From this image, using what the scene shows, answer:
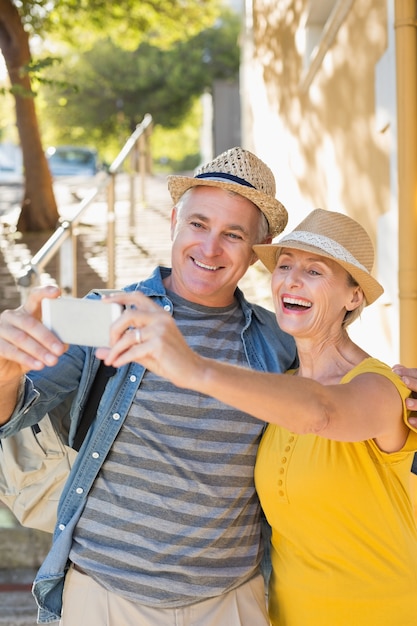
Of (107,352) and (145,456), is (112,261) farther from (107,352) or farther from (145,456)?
(107,352)

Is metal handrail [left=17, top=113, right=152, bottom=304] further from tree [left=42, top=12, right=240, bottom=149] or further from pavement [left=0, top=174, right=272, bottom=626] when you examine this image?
tree [left=42, top=12, right=240, bottom=149]

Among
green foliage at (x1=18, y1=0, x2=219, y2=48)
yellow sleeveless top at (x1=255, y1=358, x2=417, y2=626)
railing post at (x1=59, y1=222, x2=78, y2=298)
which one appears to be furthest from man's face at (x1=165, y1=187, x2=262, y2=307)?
green foliage at (x1=18, y1=0, x2=219, y2=48)

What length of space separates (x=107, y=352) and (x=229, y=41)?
1201 inches

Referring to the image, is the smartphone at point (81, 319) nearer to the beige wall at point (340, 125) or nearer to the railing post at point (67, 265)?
the beige wall at point (340, 125)

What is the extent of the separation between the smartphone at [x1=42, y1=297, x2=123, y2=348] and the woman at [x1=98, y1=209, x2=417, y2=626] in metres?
0.54

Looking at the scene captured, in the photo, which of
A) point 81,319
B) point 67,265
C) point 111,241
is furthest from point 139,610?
point 111,241

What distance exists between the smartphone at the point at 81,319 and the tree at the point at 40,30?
5.69 metres

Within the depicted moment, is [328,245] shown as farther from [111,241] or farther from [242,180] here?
[111,241]

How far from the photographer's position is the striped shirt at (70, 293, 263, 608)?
2.34 m

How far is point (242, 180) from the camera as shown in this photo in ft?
8.48

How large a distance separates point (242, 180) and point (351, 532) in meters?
1.04

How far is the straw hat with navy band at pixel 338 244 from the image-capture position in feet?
7.71

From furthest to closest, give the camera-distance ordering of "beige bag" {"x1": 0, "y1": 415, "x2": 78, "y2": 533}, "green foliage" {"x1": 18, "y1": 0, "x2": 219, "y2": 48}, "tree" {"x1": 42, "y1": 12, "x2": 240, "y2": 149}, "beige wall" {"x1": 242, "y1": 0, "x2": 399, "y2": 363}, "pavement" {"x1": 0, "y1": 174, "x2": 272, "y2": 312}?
"tree" {"x1": 42, "y1": 12, "x2": 240, "y2": 149}
"green foliage" {"x1": 18, "y1": 0, "x2": 219, "y2": 48}
"pavement" {"x1": 0, "y1": 174, "x2": 272, "y2": 312}
"beige wall" {"x1": 242, "y1": 0, "x2": 399, "y2": 363}
"beige bag" {"x1": 0, "y1": 415, "x2": 78, "y2": 533}

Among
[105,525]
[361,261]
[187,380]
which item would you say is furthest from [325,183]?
[187,380]
